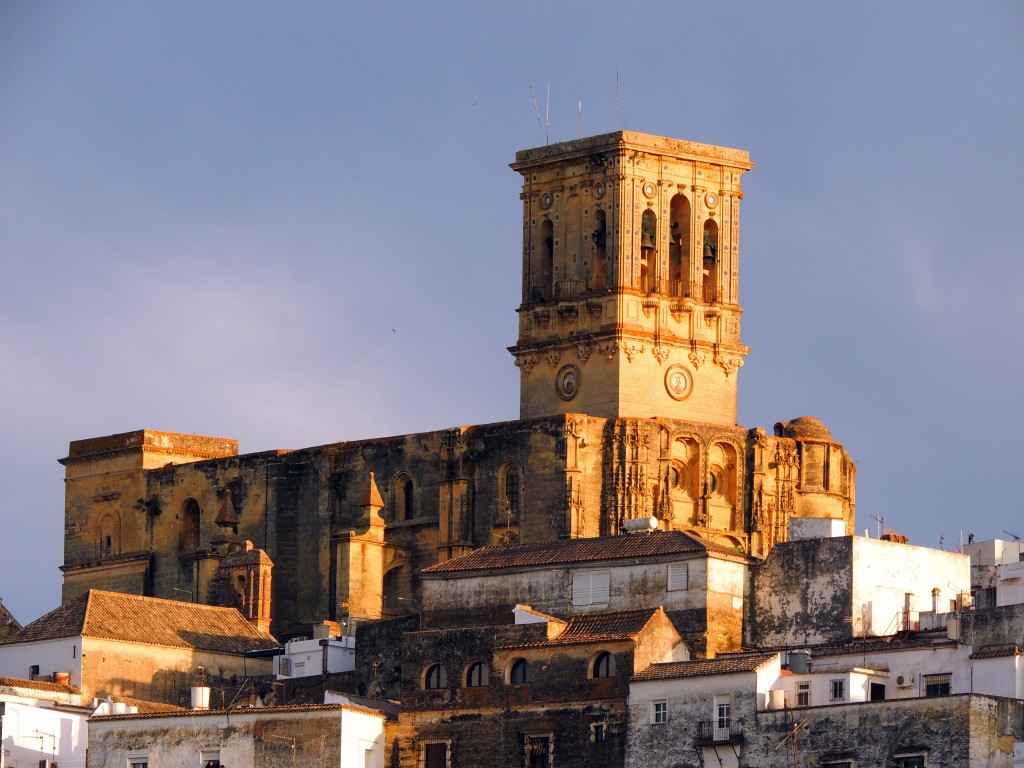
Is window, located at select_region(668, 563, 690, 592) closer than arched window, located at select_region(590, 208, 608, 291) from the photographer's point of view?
Yes

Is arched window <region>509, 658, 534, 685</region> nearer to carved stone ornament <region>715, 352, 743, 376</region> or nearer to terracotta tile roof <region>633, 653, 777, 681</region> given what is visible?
terracotta tile roof <region>633, 653, 777, 681</region>

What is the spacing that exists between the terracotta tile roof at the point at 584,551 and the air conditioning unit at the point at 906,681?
7.54m

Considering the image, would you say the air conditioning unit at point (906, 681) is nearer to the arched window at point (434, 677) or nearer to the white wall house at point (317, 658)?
the arched window at point (434, 677)

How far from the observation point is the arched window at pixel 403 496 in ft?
359

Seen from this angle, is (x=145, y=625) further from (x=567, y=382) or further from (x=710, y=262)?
(x=710, y=262)

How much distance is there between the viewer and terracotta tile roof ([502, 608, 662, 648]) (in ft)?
280

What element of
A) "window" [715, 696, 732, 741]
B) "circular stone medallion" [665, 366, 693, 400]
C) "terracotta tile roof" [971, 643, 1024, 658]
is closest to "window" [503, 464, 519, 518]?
"circular stone medallion" [665, 366, 693, 400]

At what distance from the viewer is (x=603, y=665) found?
279ft

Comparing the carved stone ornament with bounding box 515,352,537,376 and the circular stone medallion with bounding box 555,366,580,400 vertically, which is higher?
the carved stone ornament with bounding box 515,352,537,376

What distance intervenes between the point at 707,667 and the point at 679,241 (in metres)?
30.8

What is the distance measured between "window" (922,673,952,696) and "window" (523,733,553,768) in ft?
29.2

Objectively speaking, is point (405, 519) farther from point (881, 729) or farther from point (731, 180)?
point (881, 729)

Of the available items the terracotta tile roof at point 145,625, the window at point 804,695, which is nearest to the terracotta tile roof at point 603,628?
the window at point 804,695

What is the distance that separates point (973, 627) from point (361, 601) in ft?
86.8
